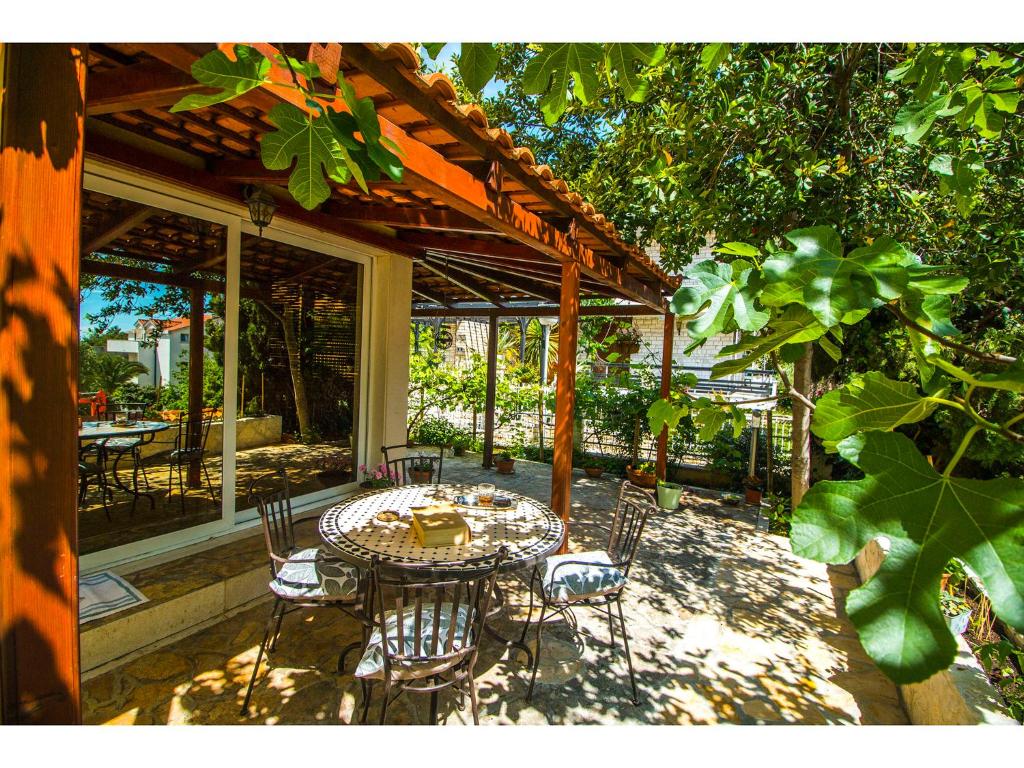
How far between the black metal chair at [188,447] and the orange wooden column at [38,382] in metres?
3.42

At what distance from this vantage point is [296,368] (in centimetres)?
484

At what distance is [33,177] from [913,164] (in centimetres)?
598

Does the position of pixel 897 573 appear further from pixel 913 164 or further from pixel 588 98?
pixel 913 164

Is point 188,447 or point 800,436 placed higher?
point 800,436

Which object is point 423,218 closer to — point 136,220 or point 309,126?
point 136,220

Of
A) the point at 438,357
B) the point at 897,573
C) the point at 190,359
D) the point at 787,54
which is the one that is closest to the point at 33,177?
the point at 897,573

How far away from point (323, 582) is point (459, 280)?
5054 mm

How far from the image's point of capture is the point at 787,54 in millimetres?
3750

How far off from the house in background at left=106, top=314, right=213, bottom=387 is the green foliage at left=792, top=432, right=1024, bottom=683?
439 cm

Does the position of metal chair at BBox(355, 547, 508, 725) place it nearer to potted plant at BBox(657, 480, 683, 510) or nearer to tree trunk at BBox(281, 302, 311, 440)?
tree trunk at BBox(281, 302, 311, 440)

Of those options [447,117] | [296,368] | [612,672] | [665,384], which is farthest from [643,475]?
[447,117]

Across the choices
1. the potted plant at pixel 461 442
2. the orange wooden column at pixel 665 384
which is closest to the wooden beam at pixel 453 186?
the orange wooden column at pixel 665 384

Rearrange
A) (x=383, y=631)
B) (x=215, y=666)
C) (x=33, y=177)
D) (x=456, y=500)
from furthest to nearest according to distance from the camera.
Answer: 1. (x=456, y=500)
2. (x=215, y=666)
3. (x=383, y=631)
4. (x=33, y=177)

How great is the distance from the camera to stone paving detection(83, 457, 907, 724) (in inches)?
97.8
